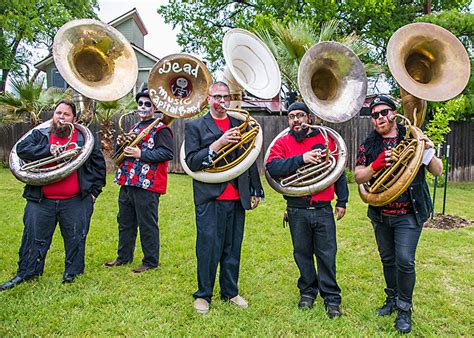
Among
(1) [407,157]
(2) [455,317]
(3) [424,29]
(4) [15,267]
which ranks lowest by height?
(2) [455,317]

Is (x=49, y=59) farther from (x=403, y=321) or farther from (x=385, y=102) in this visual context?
(x=403, y=321)

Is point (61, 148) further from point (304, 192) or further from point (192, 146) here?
point (304, 192)

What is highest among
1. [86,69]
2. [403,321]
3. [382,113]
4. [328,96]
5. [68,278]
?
[86,69]

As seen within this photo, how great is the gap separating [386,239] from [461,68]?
4.78ft

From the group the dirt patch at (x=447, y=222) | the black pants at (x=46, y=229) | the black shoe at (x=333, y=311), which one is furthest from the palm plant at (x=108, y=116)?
the black shoe at (x=333, y=311)

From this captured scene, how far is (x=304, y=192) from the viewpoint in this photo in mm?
3088

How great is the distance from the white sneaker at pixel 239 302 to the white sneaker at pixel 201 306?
244 millimetres

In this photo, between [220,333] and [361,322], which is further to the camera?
[361,322]

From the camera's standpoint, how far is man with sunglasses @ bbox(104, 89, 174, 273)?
13.3 ft

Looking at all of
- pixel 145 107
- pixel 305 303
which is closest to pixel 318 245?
pixel 305 303

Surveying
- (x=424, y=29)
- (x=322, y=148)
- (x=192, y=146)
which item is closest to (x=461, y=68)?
(x=424, y=29)

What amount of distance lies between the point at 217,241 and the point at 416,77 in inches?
83.7

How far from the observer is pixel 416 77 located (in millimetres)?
3303

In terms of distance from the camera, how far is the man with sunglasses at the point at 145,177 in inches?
159
